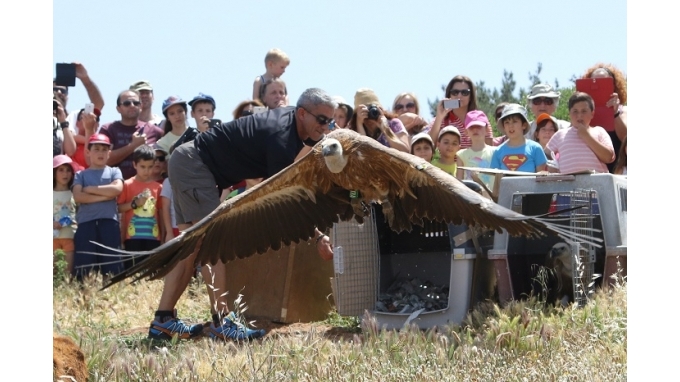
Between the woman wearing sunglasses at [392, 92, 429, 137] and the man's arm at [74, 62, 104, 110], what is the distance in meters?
3.31

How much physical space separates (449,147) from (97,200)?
11.2 ft

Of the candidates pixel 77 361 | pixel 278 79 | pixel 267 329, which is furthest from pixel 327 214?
pixel 278 79

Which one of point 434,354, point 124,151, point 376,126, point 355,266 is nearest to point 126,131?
point 124,151

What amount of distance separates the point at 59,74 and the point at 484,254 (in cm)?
574

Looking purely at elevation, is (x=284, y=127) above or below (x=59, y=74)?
below

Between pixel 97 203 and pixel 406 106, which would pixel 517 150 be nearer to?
pixel 406 106

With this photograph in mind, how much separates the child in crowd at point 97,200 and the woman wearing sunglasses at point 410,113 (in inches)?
113

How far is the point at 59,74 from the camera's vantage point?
35.5ft

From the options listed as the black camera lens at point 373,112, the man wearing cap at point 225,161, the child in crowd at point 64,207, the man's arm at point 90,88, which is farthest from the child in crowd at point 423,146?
the man's arm at point 90,88

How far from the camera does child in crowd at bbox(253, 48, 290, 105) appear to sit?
10117 millimetres

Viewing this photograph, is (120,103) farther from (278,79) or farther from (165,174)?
(278,79)

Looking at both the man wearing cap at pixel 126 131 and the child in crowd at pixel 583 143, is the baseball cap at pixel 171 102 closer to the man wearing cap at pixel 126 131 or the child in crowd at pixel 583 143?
the man wearing cap at pixel 126 131

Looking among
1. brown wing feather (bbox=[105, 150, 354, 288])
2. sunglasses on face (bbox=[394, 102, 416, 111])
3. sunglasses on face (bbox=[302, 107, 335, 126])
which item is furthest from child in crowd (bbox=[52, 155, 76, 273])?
sunglasses on face (bbox=[302, 107, 335, 126])

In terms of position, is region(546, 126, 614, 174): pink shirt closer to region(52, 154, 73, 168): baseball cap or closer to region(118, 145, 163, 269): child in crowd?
region(118, 145, 163, 269): child in crowd
